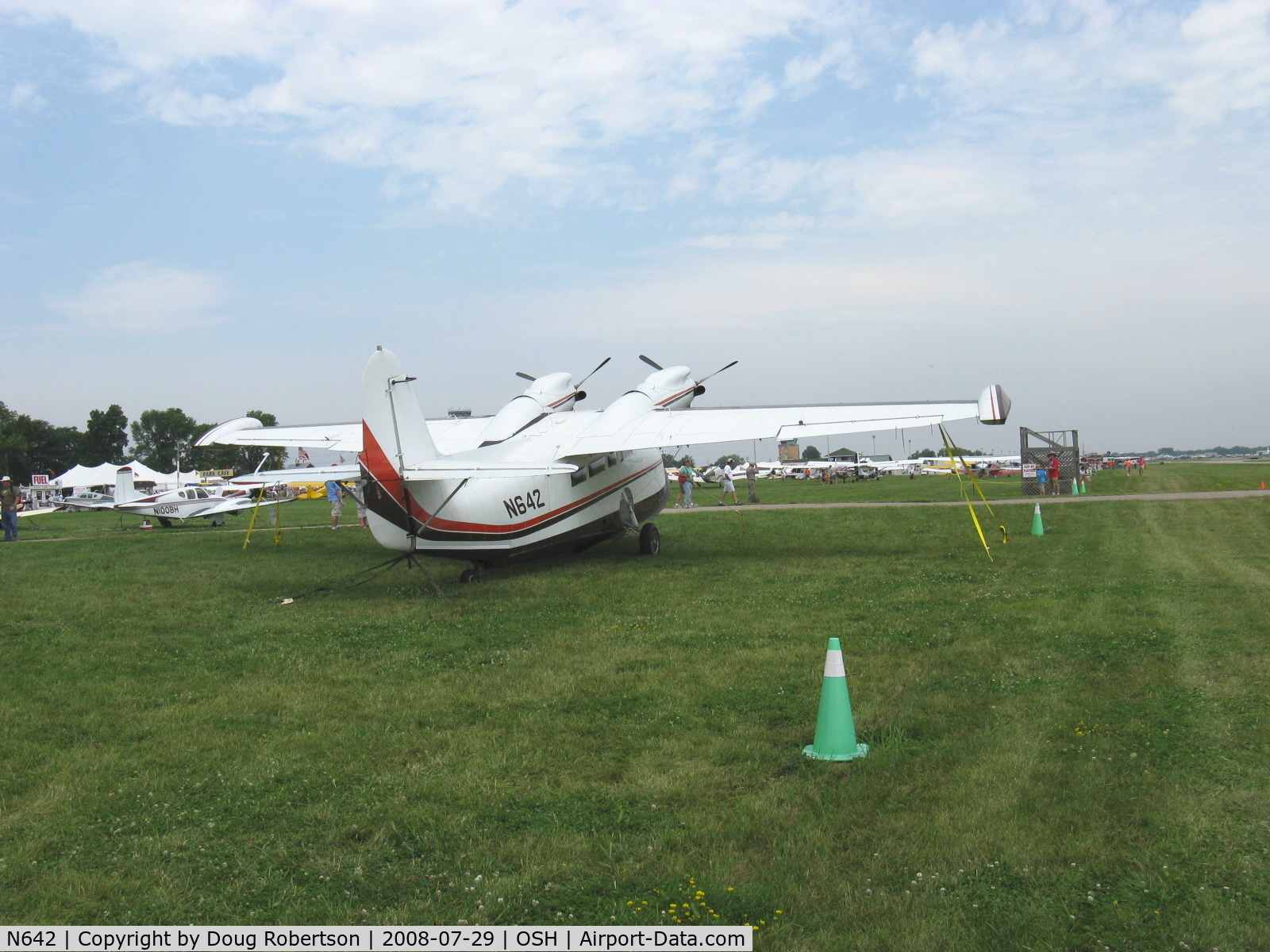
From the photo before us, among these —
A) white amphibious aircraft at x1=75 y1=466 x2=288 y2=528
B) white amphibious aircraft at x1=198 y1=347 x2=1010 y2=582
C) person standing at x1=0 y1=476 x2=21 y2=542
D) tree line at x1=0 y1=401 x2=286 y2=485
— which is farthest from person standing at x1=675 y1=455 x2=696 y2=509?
tree line at x1=0 y1=401 x2=286 y2=485

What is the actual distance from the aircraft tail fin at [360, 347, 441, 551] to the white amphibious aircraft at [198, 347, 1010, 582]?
16 millimetres

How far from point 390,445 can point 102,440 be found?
115 m

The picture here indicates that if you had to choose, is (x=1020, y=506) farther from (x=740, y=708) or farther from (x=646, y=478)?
(x=740, y=708)

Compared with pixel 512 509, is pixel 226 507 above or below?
below

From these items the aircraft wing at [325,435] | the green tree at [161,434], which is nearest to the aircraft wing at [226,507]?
the aircraft wing at [325,435]

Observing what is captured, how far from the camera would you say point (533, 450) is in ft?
50.6

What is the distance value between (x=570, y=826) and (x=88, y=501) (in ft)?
129

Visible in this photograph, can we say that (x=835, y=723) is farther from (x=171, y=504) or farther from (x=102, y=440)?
(x=102, y=440)

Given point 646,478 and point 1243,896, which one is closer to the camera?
point 1243,896

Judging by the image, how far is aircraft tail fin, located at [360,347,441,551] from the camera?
12.1 m

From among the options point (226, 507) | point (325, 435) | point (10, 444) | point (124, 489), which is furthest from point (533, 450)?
point (10, 444)

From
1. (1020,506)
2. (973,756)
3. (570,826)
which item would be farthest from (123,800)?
(1020,506)

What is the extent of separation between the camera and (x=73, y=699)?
729 cm

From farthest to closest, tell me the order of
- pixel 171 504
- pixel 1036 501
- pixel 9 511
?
pixel 171 504
pixel 1036 501
pixel 9 511
